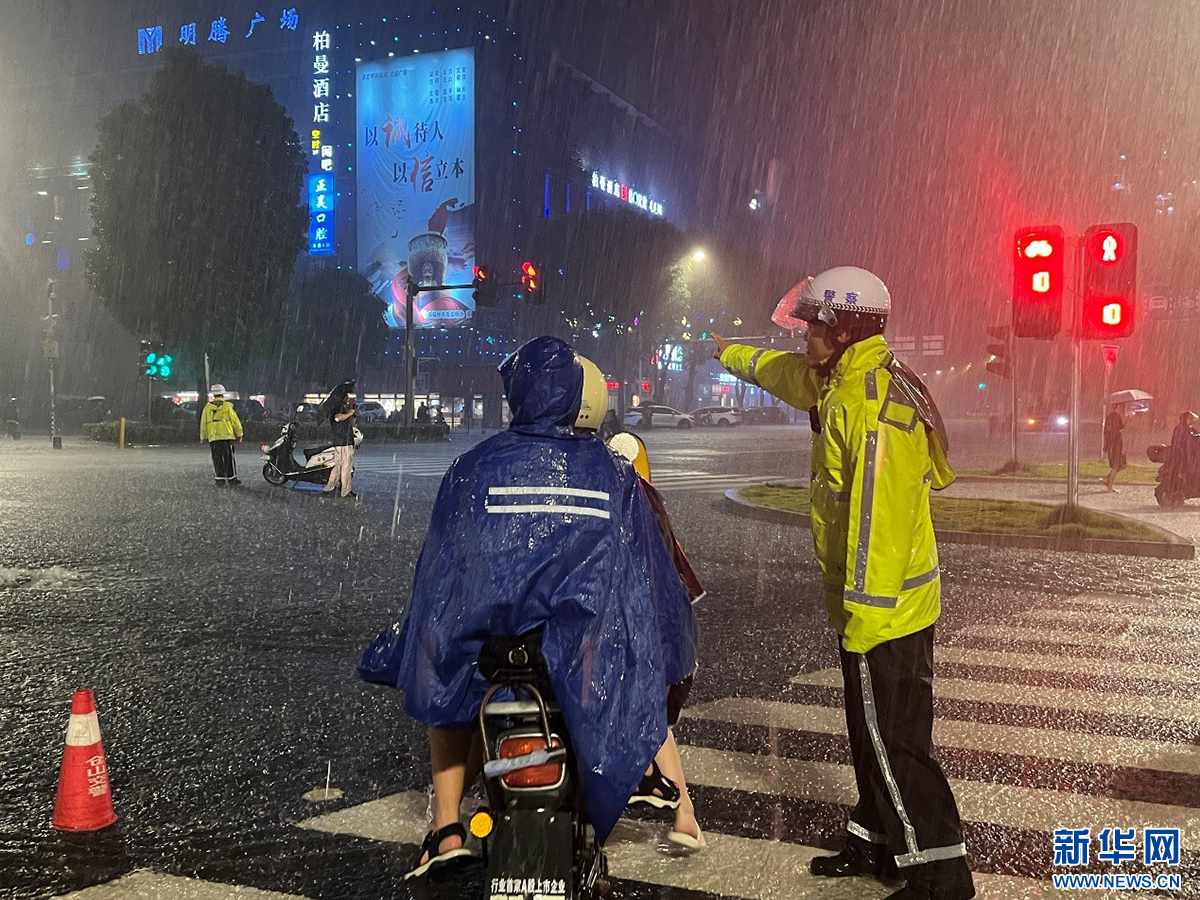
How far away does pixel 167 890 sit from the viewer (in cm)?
339

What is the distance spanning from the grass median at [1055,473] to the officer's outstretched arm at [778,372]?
1975 cm

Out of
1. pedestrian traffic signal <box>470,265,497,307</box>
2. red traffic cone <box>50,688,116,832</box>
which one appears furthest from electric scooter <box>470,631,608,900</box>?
pedestrian traffic signal <box>470,265,497,307</box>

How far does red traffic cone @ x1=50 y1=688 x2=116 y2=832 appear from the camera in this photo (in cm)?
391

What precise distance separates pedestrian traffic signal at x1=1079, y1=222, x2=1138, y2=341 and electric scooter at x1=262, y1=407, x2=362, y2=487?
11549 mm

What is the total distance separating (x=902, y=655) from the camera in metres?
3.31

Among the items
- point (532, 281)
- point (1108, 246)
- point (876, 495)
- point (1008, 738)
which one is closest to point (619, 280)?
point (532, 281)

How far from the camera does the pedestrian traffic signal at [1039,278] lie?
484 inches

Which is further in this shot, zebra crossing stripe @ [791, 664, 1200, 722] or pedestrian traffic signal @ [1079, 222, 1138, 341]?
pedestrian traffic signal @ [1079, 222, 1138, 341]

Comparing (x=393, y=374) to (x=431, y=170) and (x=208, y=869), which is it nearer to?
(x=431, y=170)

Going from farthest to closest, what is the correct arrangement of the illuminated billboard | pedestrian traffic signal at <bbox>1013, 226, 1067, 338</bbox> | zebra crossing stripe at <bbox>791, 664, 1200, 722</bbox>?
the illuminated billboard
pedestrian traffic signal at <bbox>1013, 226, 1067, 338</bbox>
zebra crossing stripe at <bbox>791, 664, 1200, 722</bbox>

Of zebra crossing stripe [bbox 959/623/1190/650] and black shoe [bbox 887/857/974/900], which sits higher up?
black shoe [bbox 887/857/974/900]

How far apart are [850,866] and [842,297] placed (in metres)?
1.82

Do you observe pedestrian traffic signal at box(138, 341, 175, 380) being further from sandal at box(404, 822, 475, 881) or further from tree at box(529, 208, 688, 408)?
sandal at box(404, 822, 475, 881)

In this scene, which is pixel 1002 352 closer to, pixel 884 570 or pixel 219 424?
pixel 219 424
